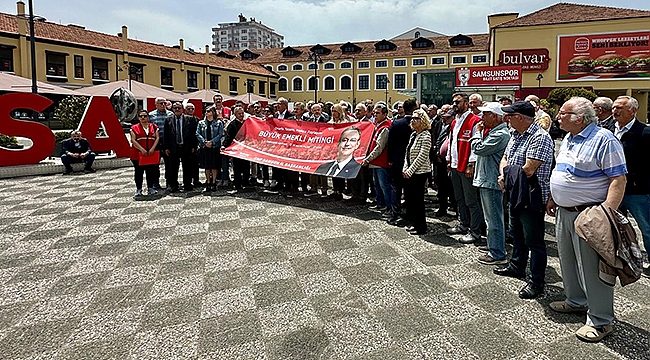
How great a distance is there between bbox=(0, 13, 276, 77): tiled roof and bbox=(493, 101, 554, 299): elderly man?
3727cm

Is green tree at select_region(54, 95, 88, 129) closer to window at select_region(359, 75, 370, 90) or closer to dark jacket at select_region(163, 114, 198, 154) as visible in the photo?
dark jacket at select_region(163, 114, 198, 154)

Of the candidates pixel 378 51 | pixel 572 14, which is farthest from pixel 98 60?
pixel 572 14

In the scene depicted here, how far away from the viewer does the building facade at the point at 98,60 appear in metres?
30.6

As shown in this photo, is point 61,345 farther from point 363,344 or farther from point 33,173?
point 33,173

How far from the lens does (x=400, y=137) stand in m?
6.03

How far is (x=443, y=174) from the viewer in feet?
21.7

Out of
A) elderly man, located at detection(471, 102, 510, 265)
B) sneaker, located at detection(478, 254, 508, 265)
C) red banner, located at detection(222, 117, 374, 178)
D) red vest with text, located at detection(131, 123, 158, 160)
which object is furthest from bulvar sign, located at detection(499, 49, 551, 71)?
sneaker, located at detection(478, 254, 508, 265)

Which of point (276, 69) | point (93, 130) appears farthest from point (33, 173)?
point (276, 69)

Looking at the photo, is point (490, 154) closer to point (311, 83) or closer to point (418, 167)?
point (418, 167)

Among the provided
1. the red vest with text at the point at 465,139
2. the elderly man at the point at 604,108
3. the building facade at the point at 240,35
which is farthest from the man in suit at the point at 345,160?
the building facade at the point at 240,35

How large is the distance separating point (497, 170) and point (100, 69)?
39.3 metres

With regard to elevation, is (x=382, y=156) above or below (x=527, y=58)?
below

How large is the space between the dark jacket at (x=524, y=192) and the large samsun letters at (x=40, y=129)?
10.6 m

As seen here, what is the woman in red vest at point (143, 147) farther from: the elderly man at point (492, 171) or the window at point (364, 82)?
the window at point (364, 82)
